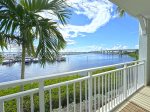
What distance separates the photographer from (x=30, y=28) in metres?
4.43

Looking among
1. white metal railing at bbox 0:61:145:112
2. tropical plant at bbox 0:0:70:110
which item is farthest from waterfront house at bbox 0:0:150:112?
tropical plant at bbox 0:0:70:110

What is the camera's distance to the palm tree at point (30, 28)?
429 centimetres

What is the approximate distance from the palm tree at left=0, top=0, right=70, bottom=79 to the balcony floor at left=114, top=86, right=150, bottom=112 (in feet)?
6.04

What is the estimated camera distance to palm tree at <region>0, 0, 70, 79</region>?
14.1ft

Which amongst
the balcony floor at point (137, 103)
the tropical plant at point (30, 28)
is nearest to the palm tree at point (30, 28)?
the tropical plant at point (30, 28)

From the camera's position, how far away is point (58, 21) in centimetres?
483

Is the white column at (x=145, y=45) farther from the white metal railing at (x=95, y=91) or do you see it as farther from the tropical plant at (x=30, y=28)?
the tropical plant at (x=30, y=28)

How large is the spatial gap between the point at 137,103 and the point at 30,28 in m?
2.92

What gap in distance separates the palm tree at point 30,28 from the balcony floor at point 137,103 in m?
1.84

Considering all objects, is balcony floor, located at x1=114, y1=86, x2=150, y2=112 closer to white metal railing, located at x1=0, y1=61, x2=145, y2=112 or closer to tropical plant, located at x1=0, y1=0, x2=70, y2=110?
white metal railing, located at x1=0, y1=61, x2=145, y2=112

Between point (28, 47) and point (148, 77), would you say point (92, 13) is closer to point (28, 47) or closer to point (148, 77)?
point (148, 77)

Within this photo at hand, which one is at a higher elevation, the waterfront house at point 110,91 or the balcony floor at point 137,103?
the waterfront house at point 110,91

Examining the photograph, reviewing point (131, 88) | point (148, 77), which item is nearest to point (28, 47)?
point (131, 88)

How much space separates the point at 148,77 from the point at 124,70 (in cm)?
246
